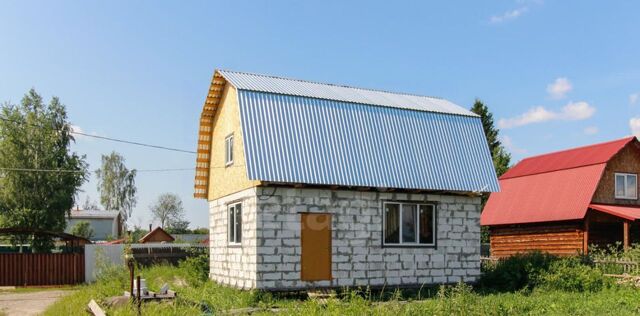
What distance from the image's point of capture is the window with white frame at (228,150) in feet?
60.2

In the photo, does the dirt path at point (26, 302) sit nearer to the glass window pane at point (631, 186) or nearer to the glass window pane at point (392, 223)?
the glass window pane at point (392, 223)

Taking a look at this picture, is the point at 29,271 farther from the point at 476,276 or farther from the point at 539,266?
the point at 539,266

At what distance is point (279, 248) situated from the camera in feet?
51.7

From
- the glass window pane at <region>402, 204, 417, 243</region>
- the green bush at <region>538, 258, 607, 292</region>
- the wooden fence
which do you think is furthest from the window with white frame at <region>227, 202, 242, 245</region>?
the wooden fence

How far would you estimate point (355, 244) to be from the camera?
54.8 feet

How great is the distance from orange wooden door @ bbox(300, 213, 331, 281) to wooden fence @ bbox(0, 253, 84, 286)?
13277mm

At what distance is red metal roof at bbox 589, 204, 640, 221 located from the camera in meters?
24.0

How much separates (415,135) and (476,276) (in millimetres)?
4663

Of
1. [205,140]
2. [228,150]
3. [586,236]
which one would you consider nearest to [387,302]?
[228,150]

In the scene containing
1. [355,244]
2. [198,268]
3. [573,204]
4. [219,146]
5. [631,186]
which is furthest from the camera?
[631,186]

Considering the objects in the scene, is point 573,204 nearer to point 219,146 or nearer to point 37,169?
point 219,146

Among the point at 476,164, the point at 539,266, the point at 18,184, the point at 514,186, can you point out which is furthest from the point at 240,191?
the point at 18,184

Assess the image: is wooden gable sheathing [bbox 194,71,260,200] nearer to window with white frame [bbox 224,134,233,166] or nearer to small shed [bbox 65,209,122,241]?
window with white frame [bbox 224,134,233,166]

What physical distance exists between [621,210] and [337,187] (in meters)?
14.7
